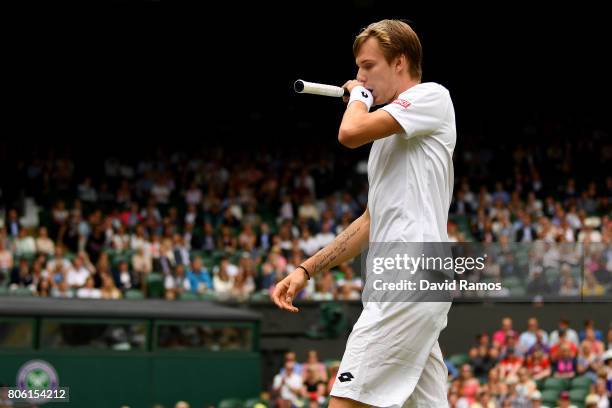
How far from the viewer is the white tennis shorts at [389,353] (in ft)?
11.3

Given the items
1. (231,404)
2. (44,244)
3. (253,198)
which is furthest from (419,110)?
(253,198)

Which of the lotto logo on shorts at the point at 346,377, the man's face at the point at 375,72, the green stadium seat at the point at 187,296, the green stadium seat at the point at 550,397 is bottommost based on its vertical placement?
the green stadium seat at the point at 550,397

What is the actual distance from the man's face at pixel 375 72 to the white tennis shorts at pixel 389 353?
66cm

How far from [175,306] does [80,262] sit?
1.73 meters

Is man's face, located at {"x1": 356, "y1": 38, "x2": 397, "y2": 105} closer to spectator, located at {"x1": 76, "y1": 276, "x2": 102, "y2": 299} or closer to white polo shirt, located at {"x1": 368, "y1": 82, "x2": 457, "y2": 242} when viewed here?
white polo shirt, located at {"x1": 368, "y1": 82, "x2": 457, "y2": 242}

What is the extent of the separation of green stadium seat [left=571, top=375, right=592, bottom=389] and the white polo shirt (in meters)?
Result: 10.5

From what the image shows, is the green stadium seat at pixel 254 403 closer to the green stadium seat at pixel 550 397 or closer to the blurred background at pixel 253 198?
the blurred background at pixel 253 198

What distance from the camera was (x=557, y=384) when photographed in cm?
1358

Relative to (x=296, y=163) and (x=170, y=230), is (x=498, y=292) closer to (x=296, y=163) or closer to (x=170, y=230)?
(x=170, y=230)

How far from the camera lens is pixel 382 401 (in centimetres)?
343

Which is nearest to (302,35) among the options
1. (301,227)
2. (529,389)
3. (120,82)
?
(120,82)

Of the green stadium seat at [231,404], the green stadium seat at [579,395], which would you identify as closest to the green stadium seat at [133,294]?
the green stadium seat at [231,404]

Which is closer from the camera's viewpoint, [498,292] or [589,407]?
[589,407]

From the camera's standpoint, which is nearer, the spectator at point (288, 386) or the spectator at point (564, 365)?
the spectator at point (288, 386)
